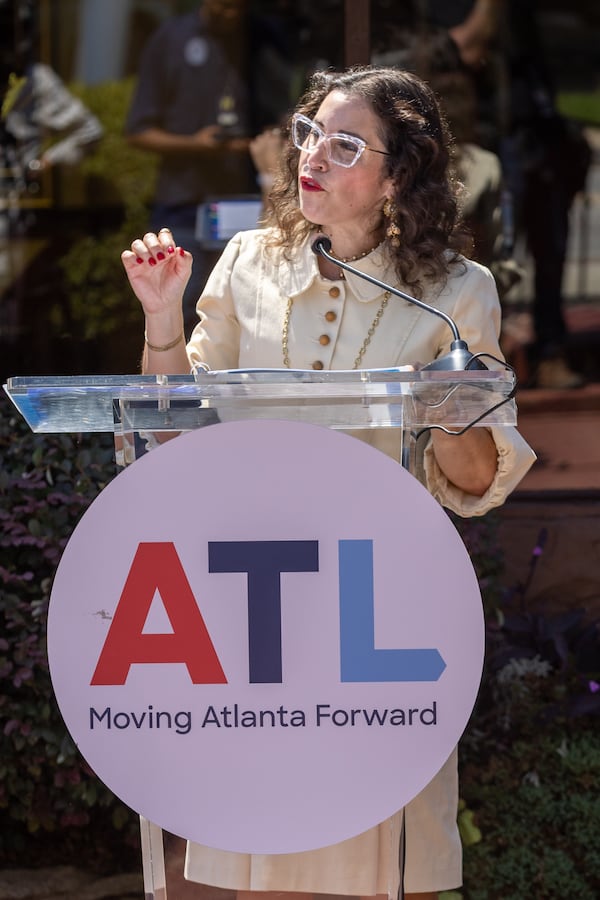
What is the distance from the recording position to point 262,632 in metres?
1.88

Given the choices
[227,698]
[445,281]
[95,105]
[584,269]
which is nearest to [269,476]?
[227,698]

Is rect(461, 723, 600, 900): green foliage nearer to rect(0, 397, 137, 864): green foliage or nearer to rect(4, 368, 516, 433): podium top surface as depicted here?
rect(0, 397, 137, 864): green foliage

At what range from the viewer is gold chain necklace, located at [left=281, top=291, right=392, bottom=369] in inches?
88.2

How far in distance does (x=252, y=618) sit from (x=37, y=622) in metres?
1.44

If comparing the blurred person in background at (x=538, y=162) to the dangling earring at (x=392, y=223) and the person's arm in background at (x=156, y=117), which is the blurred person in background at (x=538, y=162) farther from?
the dangling earring at (x=392, y=223)

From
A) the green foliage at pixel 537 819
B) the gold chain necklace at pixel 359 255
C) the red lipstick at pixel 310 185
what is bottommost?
the green foliage at pixel 537 819

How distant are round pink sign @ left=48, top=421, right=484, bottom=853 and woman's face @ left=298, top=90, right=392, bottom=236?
1.64 feet

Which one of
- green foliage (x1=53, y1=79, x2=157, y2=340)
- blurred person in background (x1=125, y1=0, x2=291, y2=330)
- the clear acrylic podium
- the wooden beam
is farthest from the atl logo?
green foliage (x1=53, y1=79, x2=157, y2=340)

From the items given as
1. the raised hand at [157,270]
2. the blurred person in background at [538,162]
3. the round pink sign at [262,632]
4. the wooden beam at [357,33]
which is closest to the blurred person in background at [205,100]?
the blurred person in background at [538,162]

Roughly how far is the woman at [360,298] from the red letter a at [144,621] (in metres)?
0.40

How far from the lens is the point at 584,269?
855 cm

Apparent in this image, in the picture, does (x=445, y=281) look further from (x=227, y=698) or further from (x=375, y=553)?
(x=227, y=698)

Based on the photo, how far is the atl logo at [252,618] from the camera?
6.13 ft

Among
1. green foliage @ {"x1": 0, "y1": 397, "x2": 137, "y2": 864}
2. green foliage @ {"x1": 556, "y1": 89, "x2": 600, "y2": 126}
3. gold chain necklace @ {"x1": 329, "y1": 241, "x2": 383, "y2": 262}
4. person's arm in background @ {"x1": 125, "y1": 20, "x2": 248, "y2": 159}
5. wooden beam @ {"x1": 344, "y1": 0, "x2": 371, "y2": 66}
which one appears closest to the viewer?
gold chain necklace @ {"x1": 329, "y1": 241, "x2": 383, "y2": 262}
